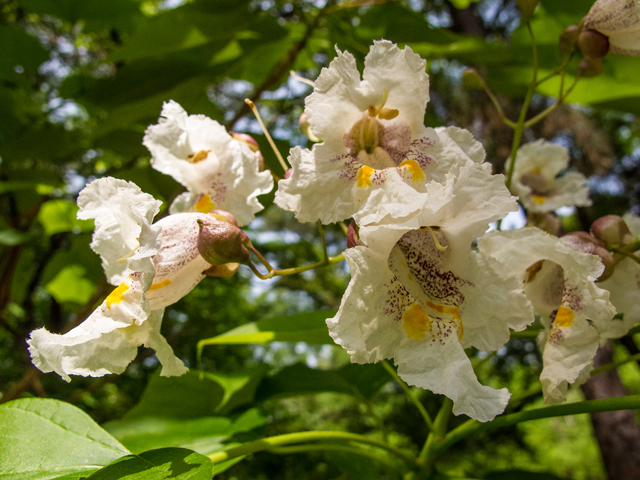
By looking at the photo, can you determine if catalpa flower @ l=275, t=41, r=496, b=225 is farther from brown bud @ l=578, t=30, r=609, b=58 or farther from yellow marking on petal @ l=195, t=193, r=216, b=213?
brown bud @ l=578, t=30, r=609, b=58

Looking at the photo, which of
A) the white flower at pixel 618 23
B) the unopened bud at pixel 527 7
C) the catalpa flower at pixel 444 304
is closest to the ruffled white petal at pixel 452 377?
the catalpa flower at pixel 444 304

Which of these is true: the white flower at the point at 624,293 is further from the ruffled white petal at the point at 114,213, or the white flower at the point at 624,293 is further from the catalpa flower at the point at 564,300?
the ruffled white petal at the point at 114,213

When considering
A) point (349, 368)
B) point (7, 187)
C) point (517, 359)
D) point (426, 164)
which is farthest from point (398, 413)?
point (426, 164)

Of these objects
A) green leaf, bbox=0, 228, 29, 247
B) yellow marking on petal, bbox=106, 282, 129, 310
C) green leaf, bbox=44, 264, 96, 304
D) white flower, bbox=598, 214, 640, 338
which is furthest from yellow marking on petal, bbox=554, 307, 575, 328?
green leaf, bbox=44, 264, 96, 304

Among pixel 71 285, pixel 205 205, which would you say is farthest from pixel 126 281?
pixel 71 285

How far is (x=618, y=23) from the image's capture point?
1.93 ft

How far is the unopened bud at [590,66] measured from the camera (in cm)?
67

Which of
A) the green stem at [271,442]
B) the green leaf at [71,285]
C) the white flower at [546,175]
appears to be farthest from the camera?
the green leaf at [71,285]

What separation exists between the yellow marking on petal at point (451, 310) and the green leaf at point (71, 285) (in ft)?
4.08

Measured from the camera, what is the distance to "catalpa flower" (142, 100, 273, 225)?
1.99 ft

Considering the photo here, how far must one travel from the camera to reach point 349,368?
40.2 inches

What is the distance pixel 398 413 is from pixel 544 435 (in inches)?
178

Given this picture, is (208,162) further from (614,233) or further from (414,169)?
(614,233)

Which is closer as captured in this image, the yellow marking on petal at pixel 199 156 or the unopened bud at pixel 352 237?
the unopened bud at pixel 352 237
